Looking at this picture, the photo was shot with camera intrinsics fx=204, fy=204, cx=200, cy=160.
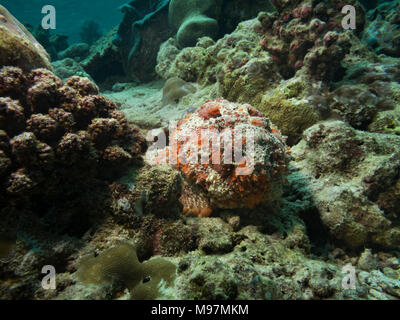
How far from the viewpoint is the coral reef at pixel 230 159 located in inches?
96.2

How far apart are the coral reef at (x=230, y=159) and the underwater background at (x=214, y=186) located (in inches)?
0.7

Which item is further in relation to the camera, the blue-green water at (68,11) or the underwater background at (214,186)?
the blue-green water at (68,11)

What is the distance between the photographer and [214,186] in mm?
2607

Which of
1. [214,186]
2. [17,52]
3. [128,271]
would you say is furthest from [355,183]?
[17,52]

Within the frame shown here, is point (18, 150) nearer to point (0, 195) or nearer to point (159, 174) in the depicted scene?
point (0, 195)

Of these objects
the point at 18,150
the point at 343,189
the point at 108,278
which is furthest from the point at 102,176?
the point at 343,189

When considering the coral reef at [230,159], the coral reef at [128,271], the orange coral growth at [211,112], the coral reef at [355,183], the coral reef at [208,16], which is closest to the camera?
the coral reef at [128,271]

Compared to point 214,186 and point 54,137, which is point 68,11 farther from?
Answer: point 214,186

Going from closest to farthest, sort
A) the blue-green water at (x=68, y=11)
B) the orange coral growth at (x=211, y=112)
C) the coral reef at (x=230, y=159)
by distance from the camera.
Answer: the coral reef at (x=230, y=159)
the orange coral growth at (x=211, y=112)
the blue-green water at (x=68, y=11)

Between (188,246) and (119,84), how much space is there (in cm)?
1051

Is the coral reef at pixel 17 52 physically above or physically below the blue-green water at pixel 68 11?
below

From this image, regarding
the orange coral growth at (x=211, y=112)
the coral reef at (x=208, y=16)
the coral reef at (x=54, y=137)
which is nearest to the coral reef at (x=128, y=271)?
the coral reef at (x=54, y=137)

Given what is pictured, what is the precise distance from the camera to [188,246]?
7.93ft

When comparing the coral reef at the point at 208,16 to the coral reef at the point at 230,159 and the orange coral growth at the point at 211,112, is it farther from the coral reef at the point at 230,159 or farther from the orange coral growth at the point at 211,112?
the coral reef at the point at 230,159
